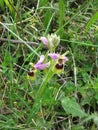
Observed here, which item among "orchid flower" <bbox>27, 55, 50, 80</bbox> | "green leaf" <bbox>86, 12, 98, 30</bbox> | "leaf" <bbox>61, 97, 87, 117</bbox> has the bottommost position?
"leaf" <bbox>61, 97, 87, 117</bbox>

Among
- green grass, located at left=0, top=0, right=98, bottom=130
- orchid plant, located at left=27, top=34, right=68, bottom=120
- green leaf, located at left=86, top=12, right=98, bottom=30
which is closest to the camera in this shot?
orchid plant, located at left=27, top=34, right=68, bottom=120

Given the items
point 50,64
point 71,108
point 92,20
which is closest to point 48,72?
point 50,64

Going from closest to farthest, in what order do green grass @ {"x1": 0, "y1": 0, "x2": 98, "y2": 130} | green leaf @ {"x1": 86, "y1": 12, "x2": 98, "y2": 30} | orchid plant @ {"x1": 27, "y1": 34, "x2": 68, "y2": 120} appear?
orchid plant @ {"x1": 27, "y1": 34, "x2": 68, "y2": 120} < green grass @ {"x1": 0, "y1": 0, "x2": 98, "y2": 130} < green leaf @ {"x1": 86, "y1": 12, "x2": 98, "y2": 30}

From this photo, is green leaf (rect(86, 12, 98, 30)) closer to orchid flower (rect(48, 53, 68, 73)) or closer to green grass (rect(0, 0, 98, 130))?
green grass (rect(0, 0, 98, 130))

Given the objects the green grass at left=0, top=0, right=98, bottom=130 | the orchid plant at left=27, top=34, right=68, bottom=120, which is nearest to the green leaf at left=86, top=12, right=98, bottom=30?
the green grass at left=0, top=0, right=98, bottom=130

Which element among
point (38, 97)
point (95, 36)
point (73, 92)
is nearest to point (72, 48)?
point (95, 36)

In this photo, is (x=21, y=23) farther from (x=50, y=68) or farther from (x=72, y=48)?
(x=50, y=68)

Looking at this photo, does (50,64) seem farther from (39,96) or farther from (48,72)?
(39,96)
